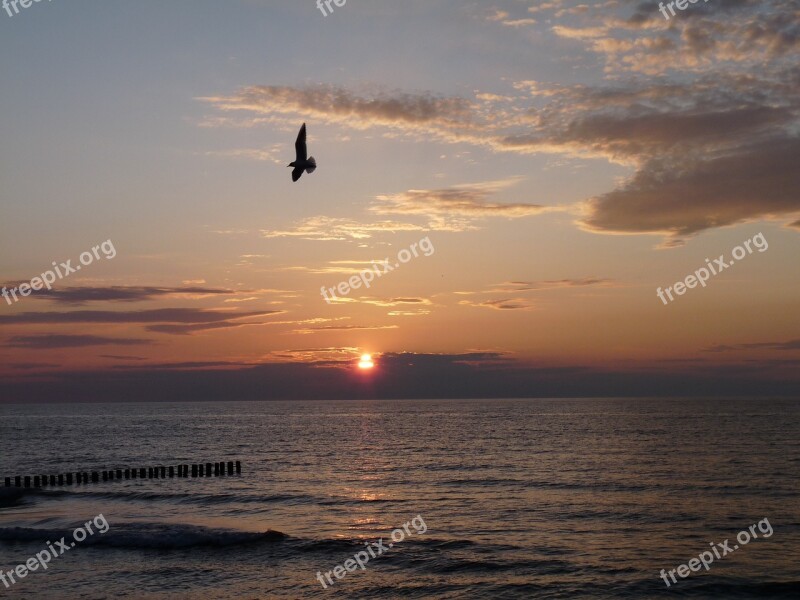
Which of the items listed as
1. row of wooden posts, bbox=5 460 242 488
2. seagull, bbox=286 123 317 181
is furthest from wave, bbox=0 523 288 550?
row of wooden posts, bbox=5 460 242 488

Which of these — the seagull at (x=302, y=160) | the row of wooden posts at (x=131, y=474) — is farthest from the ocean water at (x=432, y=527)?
the seagull at (x=302, y=160)

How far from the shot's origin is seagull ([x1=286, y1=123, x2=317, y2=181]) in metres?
24.0

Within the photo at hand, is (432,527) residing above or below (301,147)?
below

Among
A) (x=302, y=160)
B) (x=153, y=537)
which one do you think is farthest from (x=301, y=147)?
(x=153, y=537)

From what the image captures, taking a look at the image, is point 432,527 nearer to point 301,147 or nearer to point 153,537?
point 153,537

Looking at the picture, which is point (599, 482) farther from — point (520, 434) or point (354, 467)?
point (520, 434)

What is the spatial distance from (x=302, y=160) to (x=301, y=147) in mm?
433

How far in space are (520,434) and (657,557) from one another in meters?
82.5

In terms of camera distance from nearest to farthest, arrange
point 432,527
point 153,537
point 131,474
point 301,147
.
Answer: point 301,147, point 153,537, point 432,527, point 131,474

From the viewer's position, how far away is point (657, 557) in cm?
3075

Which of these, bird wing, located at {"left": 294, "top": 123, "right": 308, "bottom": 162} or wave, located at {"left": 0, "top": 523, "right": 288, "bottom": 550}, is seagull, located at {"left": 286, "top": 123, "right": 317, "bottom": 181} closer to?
bird wing, located at {"left": 294, "top": 123, "right": 308, "bottom": 162}

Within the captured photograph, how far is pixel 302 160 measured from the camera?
24469 millimetres

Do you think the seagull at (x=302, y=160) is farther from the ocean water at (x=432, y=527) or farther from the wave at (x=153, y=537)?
the wave at (x=153, y=537)

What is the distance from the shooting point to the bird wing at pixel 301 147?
24.2m
